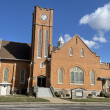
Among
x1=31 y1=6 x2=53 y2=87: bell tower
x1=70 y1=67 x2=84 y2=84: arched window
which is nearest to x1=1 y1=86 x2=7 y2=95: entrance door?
x1=31 y1=6 x2=53 y2=87: bell tower

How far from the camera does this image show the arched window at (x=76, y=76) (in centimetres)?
3162

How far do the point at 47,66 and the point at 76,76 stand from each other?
630 cm

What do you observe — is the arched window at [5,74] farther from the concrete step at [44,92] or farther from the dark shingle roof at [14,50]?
the concrete step at [44,92]

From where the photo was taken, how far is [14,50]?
34219mm

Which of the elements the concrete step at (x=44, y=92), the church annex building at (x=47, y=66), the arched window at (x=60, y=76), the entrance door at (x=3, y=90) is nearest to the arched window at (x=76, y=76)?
the church annex building at (x=47, y=66)

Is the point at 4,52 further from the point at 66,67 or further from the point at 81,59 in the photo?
the point at 81,59

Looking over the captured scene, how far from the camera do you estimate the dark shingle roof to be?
32.0 meters

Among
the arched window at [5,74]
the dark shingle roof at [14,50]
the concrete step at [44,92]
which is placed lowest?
the concrete step at [44,92]

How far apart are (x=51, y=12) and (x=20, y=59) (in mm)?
12452

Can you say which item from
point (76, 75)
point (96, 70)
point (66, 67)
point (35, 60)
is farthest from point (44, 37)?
point (96, 70)

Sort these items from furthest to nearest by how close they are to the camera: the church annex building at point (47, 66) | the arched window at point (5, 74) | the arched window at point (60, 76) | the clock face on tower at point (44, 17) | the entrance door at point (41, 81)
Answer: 1. the clock face on tower at point (44, 17)
2. the entrance door at point (41, 81)
3. the arched window at point (5, 74)
4. the arched window at point (60, 76)
5. the church annex building at point (47, 66)

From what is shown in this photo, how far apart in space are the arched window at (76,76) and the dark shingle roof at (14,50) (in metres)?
10.0

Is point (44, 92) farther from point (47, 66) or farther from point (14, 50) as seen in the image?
point (14, 50)

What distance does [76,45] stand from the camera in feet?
108
